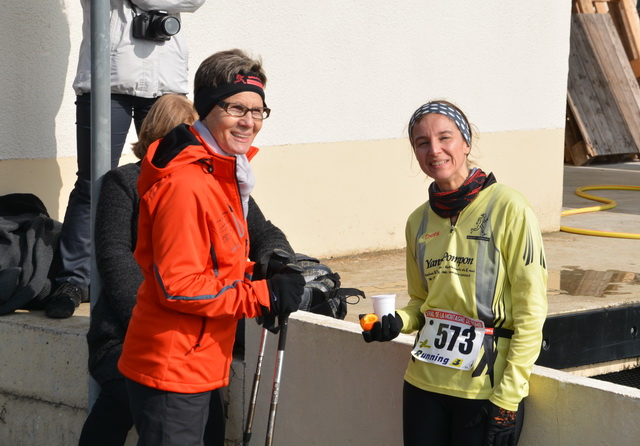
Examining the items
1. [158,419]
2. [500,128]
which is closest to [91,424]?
[158,419]

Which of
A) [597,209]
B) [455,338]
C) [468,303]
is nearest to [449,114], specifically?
[468,303]

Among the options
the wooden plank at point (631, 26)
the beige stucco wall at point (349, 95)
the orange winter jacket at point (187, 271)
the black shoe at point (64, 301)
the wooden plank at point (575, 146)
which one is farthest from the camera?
the wooden plank at point (631, 26)

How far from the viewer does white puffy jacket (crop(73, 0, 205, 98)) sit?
17.9ft

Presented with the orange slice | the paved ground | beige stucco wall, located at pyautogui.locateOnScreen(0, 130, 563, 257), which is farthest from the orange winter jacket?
beige stucco wall, located at pyautogui.locateOnScreen(0, 130, 563, 257)

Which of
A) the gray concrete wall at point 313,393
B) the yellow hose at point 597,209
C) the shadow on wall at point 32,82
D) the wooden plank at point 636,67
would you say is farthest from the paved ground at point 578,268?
the wooden plank at point 636,67

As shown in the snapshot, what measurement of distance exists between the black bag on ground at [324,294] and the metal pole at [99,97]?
3.32 feet

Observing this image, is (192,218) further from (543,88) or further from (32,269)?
(543,88)

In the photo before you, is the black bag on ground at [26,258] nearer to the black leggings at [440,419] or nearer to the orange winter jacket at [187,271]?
the orange winter jacket at [187,271]

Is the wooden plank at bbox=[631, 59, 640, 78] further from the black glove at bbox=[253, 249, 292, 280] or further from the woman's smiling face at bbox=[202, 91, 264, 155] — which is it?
the woman's smiling face at bbox=[202, 91, 264, 155]

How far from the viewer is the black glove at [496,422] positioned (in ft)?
10.5

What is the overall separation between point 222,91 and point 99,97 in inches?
43.3

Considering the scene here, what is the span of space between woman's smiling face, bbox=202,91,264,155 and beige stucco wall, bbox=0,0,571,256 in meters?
2.89

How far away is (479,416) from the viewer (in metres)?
3.25

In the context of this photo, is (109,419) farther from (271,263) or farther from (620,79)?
(620,79)
